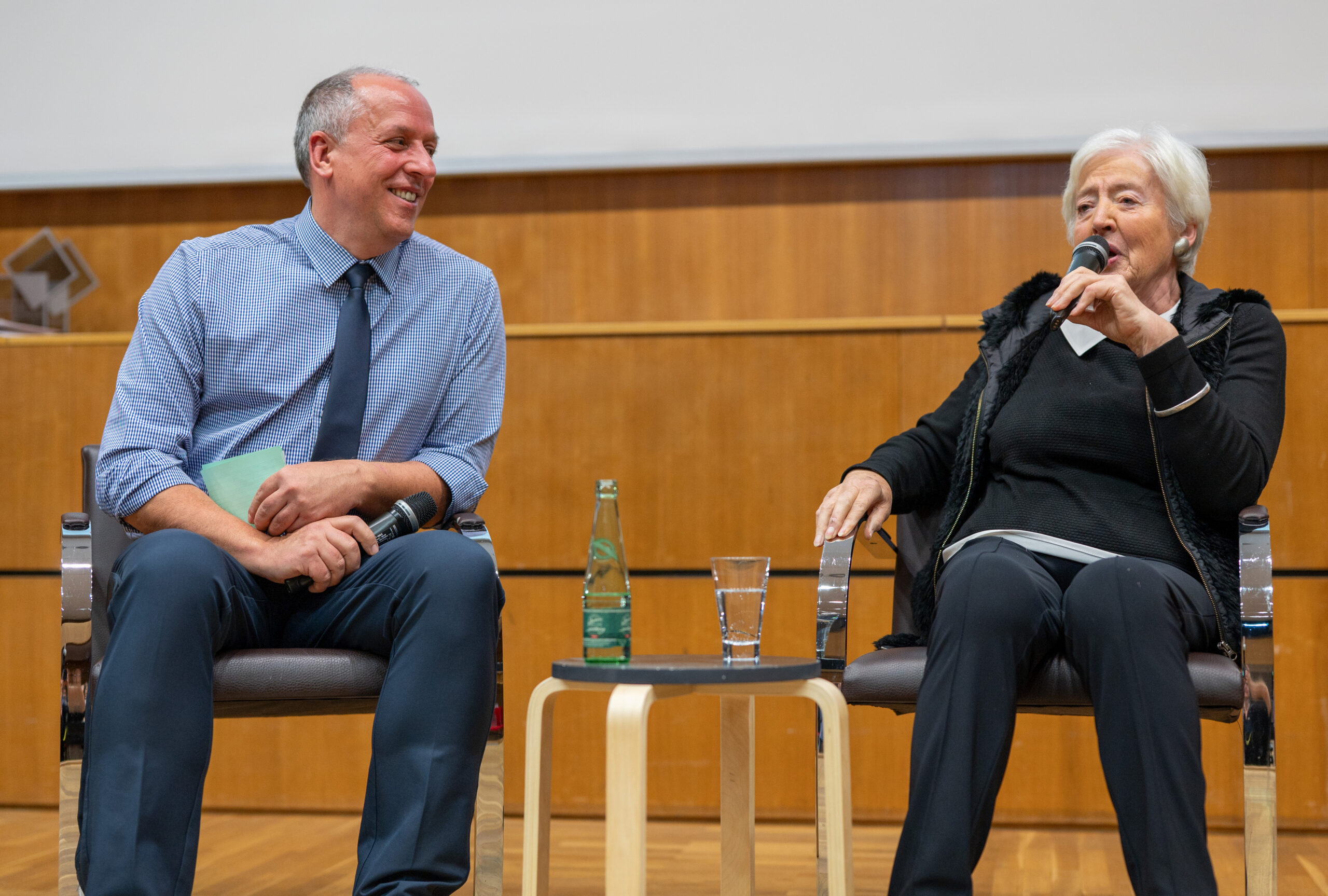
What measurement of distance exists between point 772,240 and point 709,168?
0.76ft

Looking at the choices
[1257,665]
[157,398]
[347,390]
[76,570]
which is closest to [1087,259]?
[1257,665]

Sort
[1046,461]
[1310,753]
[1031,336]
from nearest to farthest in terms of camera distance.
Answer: [1046,461] → [1031,336] → [1310,753]

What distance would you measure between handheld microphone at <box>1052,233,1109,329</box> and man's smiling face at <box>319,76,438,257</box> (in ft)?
3.15

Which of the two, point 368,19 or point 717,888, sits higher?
point 368,19

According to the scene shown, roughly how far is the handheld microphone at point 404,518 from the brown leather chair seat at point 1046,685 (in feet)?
2.05

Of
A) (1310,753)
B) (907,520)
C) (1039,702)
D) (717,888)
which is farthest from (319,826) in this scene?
(1310,753)

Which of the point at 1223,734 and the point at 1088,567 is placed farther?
the point at 1223,734

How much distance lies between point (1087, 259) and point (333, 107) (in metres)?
1.16

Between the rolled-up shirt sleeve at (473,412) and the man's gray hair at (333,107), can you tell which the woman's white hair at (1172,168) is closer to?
the rolled-up shirt sleeve at (473,412)

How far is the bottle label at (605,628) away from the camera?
1.47 metres

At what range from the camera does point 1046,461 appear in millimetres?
1825

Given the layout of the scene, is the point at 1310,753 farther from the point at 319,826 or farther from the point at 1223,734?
the point at 319,826

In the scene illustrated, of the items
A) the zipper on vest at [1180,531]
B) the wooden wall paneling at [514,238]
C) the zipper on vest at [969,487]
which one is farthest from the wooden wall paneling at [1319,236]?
the wooden wall paneling at [514,238]

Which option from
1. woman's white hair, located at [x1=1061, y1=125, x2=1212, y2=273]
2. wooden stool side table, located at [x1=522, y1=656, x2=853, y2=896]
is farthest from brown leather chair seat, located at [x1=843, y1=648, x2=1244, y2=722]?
woman's white hair, located at [x1=1061, y1=125, x2=1212, y2=273]
